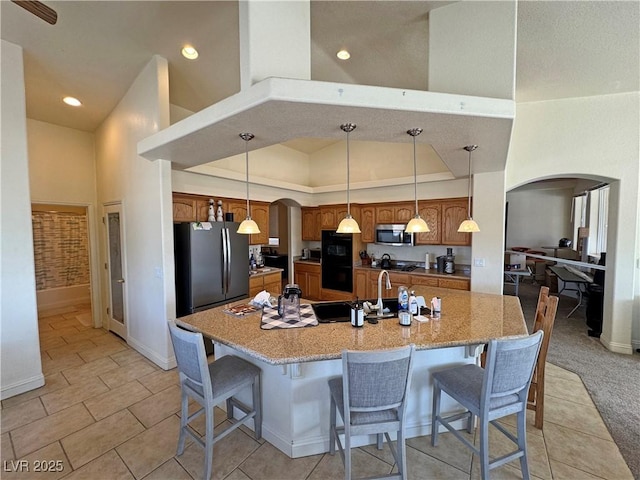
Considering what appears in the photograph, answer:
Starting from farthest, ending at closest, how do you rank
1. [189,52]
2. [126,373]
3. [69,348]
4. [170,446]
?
[69,348]
[126,373]
[189,52]
[170,446]

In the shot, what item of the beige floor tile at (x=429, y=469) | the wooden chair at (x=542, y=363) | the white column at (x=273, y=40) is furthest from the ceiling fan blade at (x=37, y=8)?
the wooden chair at (x=542, y=363)

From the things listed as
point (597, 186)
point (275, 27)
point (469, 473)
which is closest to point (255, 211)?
point (275, 27)

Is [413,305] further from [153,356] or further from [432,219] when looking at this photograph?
[153,356]

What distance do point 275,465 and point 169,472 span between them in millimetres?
735

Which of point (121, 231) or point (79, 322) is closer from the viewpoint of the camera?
point (121, 231)

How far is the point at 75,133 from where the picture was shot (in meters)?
4.55

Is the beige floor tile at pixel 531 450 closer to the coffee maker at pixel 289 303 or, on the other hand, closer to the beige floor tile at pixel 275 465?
the beige floor tile at pixel 275 465

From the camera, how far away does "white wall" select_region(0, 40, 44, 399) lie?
2.71m

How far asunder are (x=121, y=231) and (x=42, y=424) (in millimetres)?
2428

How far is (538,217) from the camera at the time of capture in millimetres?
8539

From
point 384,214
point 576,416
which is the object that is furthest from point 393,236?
point 576,416

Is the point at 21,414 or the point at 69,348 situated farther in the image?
the point at 69,348

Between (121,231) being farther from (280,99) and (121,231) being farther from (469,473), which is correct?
(469,473)

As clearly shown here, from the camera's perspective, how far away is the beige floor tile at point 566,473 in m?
1.84
